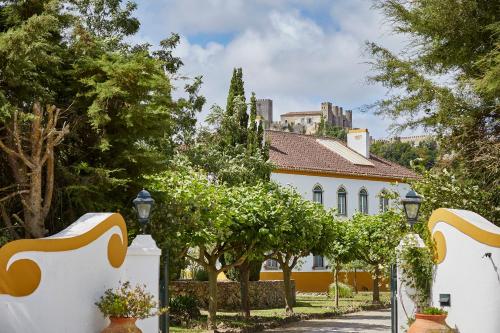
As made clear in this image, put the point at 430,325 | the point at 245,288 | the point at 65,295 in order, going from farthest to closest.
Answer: the point at 245,288, the point at 430,325, the point at 65,295

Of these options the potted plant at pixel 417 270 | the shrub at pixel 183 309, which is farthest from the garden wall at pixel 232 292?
the potted plant at pixel 417 270

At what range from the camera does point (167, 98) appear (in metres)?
16.5

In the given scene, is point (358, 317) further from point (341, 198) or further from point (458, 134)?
point (341, 198)

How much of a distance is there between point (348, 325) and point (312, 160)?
22.6 m

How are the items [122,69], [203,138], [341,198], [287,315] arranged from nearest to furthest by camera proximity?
1. [122,69]
2. [287,315]
3. [203,138]
4. [341,198]

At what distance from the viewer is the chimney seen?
51.7 m

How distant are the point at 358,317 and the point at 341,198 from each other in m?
19.2

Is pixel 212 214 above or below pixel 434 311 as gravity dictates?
above

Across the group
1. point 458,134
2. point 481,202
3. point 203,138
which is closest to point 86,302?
point 481,202

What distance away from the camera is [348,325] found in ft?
80.5

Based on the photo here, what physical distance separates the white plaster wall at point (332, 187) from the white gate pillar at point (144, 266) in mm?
30072

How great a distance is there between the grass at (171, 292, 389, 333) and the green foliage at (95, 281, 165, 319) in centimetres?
988

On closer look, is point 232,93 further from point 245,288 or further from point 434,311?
point 434,311

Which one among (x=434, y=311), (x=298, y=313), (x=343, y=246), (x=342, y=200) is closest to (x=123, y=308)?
(x=434, y=311)
